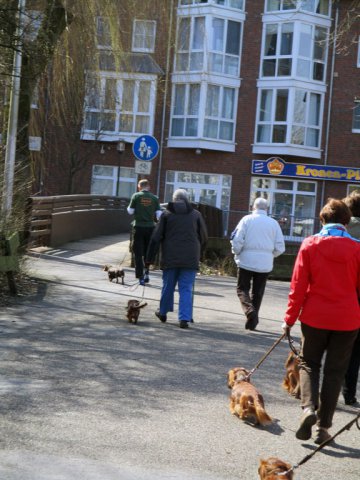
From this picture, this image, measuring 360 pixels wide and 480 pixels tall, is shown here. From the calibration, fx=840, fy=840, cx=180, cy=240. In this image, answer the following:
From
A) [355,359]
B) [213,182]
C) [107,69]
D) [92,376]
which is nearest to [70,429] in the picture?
[92,376]

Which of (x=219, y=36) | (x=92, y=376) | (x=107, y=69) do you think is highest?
(x=219, y=36)

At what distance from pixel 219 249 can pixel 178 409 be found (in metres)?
14.9

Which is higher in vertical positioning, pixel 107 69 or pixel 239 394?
pixel 107 69

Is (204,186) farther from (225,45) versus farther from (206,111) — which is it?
(225,45)

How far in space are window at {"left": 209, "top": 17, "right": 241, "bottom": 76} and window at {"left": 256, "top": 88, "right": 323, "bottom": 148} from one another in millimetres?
1887

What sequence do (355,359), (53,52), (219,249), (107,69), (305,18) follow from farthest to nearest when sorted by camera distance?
(305,18), (219,249), (107,69), (53,52), (355,359)

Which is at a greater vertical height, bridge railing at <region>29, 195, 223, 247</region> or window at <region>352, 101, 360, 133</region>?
window at <region>352, 101, 360, 133</region>

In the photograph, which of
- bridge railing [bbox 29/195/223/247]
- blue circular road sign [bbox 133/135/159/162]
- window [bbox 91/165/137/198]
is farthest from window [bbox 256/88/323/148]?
blue circular road sign [bbox 133/135/159/162]

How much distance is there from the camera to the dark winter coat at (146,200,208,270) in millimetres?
10867

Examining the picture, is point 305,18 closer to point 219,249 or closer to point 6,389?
point 219,249

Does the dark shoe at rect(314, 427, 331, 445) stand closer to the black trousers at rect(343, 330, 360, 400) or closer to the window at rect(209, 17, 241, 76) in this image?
the black trousers at rect(343, 330, 360, 400)

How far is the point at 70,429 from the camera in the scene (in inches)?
226

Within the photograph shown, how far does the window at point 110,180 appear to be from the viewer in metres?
39.2

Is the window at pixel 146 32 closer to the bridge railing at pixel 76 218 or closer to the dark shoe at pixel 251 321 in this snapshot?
the bridge railing at pixel 76 218
